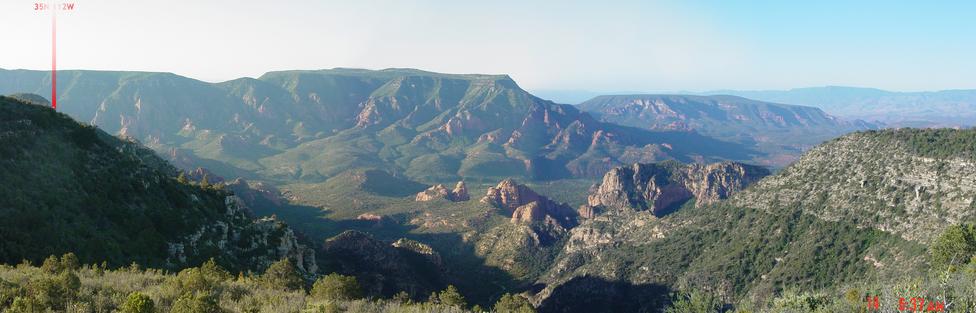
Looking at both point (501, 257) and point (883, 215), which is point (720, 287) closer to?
point (883, 215)

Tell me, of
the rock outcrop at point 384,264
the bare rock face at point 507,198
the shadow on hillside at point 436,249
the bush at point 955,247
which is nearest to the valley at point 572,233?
the rock outcrop at point 384,264

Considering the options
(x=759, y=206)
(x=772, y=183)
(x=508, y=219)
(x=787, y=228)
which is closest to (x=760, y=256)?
(x=787, y=228)

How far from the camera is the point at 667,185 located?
182m

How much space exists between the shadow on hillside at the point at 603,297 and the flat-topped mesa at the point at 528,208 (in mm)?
53909

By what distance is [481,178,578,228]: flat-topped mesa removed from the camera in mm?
164125

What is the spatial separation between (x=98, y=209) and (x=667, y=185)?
168 meters

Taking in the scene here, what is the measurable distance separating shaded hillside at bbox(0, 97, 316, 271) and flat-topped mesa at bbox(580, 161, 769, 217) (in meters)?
131

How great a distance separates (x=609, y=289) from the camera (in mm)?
101250

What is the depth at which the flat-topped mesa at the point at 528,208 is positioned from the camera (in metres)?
164

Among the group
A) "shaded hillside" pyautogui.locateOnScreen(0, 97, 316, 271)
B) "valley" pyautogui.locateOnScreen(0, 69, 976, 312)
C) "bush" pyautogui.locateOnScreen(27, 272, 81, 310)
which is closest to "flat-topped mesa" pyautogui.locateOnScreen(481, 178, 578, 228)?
"valley" pyautogui.locateOnScreen(0, 69, 976, 312)

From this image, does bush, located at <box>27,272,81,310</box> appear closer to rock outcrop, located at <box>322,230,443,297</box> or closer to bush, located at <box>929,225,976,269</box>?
rock outcrop, located at <box>322,230,443,297</box>

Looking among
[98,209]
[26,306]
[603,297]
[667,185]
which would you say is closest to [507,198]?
[667,185]

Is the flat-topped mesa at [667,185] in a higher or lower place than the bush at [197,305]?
lower

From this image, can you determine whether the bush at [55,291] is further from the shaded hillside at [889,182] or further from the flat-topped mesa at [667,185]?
the flat-topped mesa at [667,185]
